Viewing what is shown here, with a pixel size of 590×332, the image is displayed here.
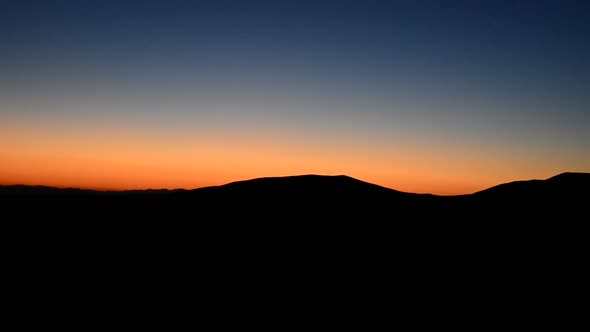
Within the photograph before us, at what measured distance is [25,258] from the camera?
14.7m

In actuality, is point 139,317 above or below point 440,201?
below

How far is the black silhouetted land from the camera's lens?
1761 centimetres

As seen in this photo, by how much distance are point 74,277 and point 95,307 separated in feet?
8.91

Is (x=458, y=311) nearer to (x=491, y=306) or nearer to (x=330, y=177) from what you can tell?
(x=491, y=306)

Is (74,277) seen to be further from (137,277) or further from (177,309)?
(177,309)

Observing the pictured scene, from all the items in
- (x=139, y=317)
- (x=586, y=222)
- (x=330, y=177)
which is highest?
(x=330, y=177)

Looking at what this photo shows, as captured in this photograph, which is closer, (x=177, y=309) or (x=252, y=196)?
(x=177, y=309)

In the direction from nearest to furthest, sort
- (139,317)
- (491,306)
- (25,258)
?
(139,317) < (491,306) < (25,258)

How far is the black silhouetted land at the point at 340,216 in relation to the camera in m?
17.6

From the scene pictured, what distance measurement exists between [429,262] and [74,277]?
12.0 metres

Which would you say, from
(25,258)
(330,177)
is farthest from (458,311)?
(330,177)

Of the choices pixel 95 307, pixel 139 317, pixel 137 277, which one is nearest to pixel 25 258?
pixel 137 277

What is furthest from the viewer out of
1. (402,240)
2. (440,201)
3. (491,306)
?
(440,201)

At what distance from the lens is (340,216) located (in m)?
21.7
